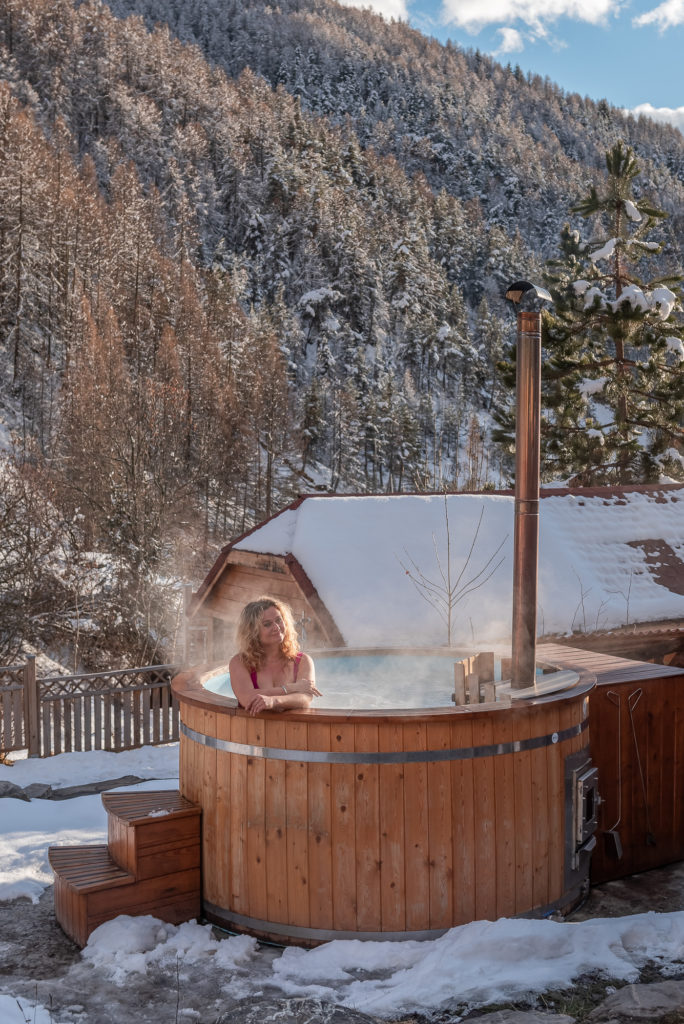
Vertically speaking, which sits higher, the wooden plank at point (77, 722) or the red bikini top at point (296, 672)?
the red bikini top at point (296, 672)

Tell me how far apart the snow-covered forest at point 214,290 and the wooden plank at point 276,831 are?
11.9 metres

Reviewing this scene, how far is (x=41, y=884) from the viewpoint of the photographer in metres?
5.00

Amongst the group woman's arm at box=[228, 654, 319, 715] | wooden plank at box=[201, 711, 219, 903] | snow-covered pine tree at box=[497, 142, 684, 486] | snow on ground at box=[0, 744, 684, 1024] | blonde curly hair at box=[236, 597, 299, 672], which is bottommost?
snow on ground at box=[0, 744, 684, 1024]

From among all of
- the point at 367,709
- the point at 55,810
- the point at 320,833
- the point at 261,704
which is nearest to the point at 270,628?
the point at 261,704

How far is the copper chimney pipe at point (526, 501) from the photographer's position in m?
4.63

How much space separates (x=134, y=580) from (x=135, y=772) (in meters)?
11.0

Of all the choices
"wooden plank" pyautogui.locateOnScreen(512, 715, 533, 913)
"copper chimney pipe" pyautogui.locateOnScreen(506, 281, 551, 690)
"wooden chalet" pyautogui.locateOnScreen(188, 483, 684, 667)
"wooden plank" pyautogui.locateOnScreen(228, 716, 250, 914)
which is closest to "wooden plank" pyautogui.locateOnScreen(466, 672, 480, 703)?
"copper chimney pipe" pyautogui.locateOnScreen(506, 281, 551, 690)

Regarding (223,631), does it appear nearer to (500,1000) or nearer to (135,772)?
(135,772)

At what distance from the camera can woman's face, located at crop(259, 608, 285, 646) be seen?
451cm

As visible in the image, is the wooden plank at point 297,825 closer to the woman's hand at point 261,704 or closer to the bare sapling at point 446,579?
the woman's hand at point 261,704

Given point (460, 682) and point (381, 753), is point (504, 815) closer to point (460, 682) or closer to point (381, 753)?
point (381, 753)

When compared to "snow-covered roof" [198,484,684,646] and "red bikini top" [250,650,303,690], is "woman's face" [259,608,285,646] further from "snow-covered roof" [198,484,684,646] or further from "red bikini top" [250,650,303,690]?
"snow-covered roof" [198,484,684,646]

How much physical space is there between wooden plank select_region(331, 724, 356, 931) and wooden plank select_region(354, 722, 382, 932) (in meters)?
0.02

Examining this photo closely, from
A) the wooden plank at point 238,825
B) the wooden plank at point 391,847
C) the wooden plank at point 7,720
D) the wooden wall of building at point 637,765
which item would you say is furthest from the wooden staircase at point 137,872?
the wooden plank at point 7,720
